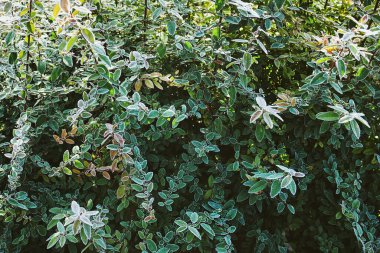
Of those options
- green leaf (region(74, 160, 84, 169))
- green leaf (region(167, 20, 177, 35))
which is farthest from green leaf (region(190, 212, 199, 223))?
green leaf (region(167, 20, 177, 35))

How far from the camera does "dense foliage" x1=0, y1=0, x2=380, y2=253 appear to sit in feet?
6.60

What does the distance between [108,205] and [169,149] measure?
0.43m

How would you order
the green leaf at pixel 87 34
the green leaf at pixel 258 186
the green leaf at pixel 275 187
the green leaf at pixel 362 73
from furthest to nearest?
the green leaf at pixel 362 73 → the green leaf at pixel 258 186 → the green leaf at pixel 275 187 → the green leaf at pixel 87 34

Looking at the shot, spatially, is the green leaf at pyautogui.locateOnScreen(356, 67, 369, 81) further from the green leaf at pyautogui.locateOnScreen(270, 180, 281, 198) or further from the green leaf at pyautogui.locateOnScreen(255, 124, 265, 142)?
the green leaf at pyautogui.locateOnScreen(270, 180, 281, 198)

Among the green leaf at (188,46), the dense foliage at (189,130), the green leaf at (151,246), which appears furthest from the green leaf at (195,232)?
the green leaf at (188,46)

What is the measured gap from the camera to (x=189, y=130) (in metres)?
2.41

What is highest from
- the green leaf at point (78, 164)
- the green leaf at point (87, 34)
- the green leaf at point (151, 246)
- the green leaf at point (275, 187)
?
the green leaf at point (87, 34)

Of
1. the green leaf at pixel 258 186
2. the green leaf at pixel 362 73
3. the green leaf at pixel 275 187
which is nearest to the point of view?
the green leaf at pixel 275 187

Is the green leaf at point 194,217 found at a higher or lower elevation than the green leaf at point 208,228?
higher

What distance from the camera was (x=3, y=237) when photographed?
213 centimetres

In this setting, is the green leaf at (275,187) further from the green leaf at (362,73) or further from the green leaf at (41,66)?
the green leaf at (41,66)

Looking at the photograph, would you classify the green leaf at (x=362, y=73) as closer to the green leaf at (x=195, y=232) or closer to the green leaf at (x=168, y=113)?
the green leaf at (x=168, y=113)

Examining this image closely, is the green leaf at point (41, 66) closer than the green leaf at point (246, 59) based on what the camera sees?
No

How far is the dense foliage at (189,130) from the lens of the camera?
201cm
